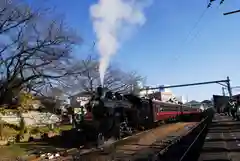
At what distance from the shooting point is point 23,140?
25.1m

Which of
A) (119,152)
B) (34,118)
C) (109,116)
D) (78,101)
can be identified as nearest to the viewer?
(119,152)

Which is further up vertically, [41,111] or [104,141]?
[41,111]

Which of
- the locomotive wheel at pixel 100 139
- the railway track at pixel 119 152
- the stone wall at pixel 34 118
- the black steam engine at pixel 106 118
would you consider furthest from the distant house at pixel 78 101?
the locomotive wheel at pixel 100 139

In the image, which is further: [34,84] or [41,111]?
[41,111]

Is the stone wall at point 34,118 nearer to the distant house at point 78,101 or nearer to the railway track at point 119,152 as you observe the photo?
the railway track at point 119,152

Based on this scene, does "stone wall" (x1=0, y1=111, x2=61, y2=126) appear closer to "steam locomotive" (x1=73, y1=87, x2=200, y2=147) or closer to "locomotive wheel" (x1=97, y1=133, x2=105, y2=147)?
"steam locomotive" (x1=73, y1=87, x2=200, y2=147)

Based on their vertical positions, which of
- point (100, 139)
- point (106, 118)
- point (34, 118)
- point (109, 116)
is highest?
point (34, 118)

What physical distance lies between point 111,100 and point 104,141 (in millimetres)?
2438

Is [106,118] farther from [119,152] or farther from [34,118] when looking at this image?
[34,118]

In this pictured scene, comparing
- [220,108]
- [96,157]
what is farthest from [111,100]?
[220,108]

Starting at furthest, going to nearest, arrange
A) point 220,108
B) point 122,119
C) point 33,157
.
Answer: point 220,108
point 122,119
point 33,157

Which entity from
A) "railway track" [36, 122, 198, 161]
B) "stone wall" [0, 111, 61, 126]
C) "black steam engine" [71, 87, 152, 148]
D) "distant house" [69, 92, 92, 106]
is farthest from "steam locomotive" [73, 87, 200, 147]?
"distant house" [69, 92, 92, 106]

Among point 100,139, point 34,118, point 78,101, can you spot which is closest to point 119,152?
point 100,139

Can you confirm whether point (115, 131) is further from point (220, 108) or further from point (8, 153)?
point (220, 108)
